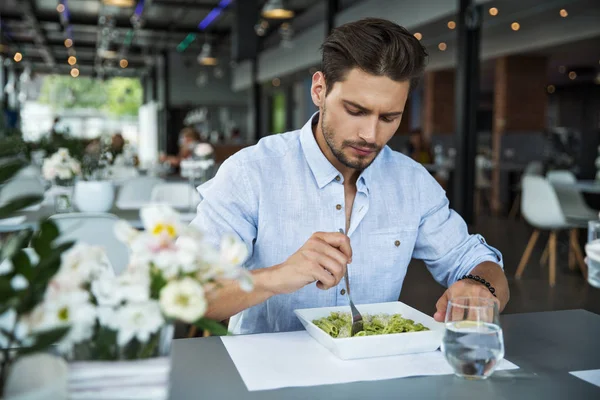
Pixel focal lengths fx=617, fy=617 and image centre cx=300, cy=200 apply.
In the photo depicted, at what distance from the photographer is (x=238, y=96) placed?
22.5 m

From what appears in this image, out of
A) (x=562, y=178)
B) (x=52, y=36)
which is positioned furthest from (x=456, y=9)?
(x=52, y=36)

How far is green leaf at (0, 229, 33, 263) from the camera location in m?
0.77

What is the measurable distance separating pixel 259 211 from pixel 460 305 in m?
0.77

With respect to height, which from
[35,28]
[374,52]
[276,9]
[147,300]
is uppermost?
[35,28]

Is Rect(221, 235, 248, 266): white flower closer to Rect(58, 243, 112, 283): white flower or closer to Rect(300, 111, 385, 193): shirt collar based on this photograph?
Rect(58, 243, 112, 283): white flower

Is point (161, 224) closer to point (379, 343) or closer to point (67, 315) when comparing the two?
point (67, 315)

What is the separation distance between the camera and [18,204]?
83 centimetres

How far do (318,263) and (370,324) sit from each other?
0.21m

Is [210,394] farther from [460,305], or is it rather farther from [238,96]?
[238,96]

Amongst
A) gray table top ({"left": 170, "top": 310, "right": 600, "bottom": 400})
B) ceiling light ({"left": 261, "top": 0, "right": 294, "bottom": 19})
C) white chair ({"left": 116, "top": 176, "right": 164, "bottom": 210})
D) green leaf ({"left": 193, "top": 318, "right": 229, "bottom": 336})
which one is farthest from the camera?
ceiling light ({"left": 261, "top": 0, "right": 294, "bottom": 19})

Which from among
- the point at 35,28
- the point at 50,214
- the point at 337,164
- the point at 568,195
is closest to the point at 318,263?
the point at 337,164

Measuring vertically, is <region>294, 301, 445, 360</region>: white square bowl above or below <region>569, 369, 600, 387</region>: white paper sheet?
above

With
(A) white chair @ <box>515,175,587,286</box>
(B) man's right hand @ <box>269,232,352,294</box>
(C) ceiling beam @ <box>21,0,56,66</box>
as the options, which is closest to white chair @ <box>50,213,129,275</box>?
(B) man's right hand @ <box>269,232,352,294</box>

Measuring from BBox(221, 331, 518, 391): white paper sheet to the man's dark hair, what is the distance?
2.32ft
